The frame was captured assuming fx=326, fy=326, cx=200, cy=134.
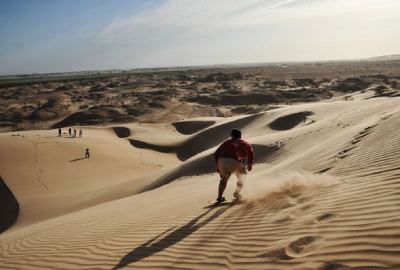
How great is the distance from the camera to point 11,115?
36.6 m

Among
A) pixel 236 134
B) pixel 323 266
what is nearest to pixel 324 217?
pixel 323 266

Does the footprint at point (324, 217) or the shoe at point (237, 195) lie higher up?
the footprint at point (324, 217)

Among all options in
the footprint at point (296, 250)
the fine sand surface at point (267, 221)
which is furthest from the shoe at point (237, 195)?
the footprint at point (296, 250)

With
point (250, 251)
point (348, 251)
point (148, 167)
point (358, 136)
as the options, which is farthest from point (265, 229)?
point (148, 167)

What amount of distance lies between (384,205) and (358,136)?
184 inches

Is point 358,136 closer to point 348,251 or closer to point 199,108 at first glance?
point 348,251

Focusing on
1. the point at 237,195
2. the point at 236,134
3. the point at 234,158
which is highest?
the point at 236,134

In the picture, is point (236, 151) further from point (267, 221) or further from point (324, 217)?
point (324, 217)

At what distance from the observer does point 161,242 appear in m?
4.56

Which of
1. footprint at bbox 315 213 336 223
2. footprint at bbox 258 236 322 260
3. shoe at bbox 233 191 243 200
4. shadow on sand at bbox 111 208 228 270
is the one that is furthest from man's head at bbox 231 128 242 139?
footprint at bbox 258 236 322 260

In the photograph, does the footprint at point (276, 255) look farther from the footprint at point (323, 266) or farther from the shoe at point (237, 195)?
the shoe at point (237, 195)

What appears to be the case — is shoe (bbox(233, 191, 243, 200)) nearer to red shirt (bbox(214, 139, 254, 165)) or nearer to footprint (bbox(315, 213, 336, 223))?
red shirt (bbox(214, 139, 254, 165))

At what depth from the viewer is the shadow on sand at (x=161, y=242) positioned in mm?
4223

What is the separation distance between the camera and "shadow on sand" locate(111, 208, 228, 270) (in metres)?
4.22
